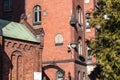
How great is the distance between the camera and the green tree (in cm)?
2725

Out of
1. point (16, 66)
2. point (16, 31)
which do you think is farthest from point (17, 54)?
point (16, 31)

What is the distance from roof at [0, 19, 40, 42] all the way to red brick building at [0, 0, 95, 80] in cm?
396

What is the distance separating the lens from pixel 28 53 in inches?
1374

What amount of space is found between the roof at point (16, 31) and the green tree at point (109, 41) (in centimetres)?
762

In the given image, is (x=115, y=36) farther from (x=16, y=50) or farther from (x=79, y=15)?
(x=79, y=15)

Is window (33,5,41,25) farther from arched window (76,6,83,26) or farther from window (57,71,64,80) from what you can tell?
window (57,71,64,80)

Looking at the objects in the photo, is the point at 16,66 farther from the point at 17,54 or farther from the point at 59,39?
the point at 59,39

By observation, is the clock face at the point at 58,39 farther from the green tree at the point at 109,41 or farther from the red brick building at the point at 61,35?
the green tree at the point at 109,41

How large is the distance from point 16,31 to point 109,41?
1072 cm

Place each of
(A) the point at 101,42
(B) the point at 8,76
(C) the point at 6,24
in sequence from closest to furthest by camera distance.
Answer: (A) the point at 101,42 < (B) the point at 8,76 < (C) the point at 6,24

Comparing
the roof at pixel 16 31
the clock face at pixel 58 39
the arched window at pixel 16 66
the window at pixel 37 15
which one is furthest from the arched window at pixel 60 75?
the arched window at pixel 16 66

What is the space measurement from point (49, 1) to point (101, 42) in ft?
55.8

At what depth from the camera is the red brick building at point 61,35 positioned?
4269 cm

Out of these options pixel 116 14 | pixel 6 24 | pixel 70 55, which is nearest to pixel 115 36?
pixel 116 14
